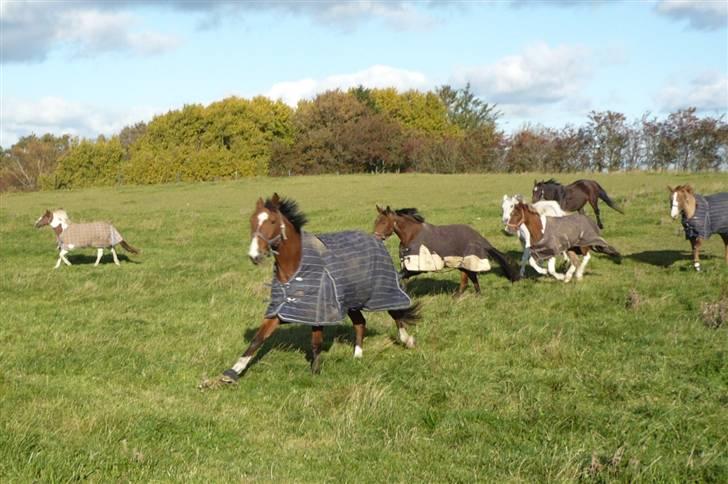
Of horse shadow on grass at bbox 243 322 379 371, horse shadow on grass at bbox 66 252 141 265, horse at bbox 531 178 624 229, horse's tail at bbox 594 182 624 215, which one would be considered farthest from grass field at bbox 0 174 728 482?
horse at bbox 531 178 624 229

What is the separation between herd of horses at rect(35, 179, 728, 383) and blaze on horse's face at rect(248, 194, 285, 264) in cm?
1

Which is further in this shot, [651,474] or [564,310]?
[564,310]

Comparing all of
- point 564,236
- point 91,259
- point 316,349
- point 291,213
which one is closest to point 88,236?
point 91,259

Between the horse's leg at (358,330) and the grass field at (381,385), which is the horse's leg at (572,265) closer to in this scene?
the grass field at (381,385)

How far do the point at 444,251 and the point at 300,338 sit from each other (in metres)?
3.66

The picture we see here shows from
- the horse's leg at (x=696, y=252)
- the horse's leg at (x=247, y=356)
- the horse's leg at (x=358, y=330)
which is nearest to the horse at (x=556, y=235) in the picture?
the horse's leg at (x=696, y=252)

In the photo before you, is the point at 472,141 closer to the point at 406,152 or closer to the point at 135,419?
the point at 406,152

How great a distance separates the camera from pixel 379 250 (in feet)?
Answer: 30.5

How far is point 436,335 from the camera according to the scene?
32.3ft

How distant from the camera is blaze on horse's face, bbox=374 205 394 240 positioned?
478 inches

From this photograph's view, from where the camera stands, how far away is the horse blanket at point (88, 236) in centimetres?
1883

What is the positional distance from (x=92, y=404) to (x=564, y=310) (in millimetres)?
7631

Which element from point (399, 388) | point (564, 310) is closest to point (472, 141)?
point (564, 310)

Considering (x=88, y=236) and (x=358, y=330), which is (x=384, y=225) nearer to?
(x=358, y=330)
